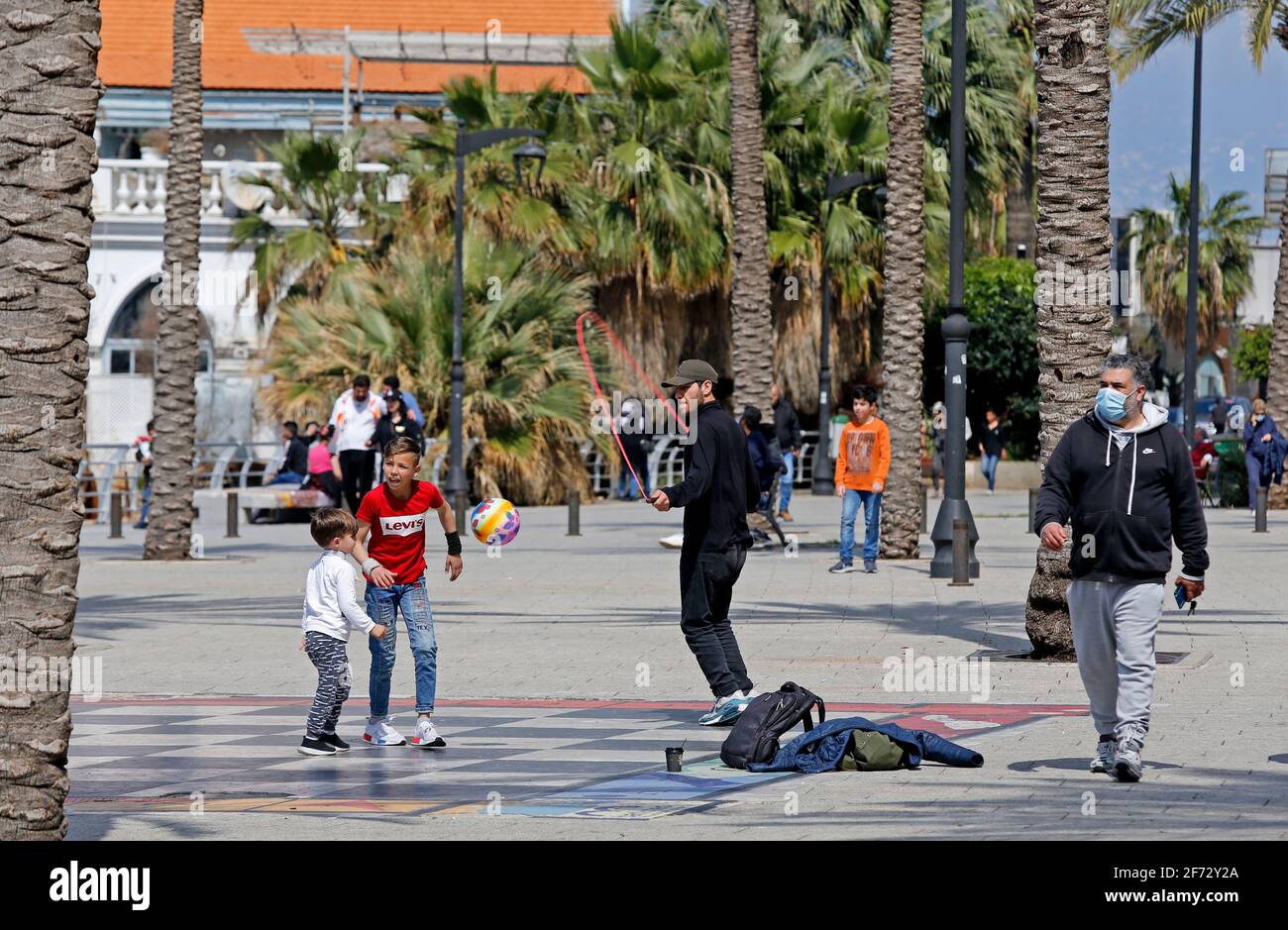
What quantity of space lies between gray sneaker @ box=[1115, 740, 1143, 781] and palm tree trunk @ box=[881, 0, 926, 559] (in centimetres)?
1218

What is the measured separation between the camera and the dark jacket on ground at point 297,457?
97.8ft

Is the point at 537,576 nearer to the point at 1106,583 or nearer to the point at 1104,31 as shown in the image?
the point at 1104,31

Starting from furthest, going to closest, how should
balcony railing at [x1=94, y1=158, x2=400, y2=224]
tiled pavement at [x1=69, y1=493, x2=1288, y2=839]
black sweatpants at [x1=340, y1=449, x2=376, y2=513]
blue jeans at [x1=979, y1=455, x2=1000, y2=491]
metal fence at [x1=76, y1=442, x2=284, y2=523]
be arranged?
balcony railing at [x1=94, y1=158, x2=400, y2=224] < blue jeans at [x1=979, y1=455, x2=1000, y2=491] < metal fence at [x1=76, y1=442, x2=284, y2=523] < black sweatpants at [x1=340, y1=449, x2=376, y2=513] < tiled pavement at [x1=69, y1=493, x2=1288, y2=839]

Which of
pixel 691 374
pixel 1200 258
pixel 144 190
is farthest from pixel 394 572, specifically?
pixel 1200 258

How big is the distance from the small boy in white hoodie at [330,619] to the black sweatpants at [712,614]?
1.56 m

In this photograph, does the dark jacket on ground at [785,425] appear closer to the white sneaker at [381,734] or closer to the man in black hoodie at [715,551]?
the man in black hoodie at [715,551]

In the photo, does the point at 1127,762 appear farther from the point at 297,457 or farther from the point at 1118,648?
the point at 297,457

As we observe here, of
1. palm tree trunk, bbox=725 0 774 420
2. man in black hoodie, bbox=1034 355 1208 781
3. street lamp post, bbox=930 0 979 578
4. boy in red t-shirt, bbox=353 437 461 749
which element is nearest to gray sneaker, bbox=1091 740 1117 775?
man in black hoodie, bbox=1034 355 1208 781

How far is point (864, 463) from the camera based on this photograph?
734 inches

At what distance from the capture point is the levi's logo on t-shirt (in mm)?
9617

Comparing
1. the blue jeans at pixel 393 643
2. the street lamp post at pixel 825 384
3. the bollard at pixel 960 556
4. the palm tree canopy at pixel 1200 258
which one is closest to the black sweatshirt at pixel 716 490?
the blue jeans at pixel 393 643

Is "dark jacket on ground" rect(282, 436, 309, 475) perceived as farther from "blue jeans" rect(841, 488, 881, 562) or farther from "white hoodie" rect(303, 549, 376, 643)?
"white hoodie" rect(303, 549, 376, 643)

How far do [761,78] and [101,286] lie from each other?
1371cm
